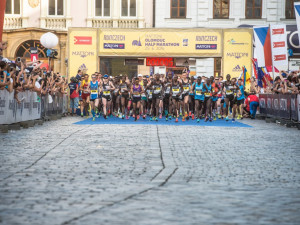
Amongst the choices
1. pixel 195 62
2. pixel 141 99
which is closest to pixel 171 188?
pixel 141 99

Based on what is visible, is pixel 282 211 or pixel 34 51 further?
pixel 34 51

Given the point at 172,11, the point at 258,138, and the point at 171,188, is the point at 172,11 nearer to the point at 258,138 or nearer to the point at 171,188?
the point at 258,138

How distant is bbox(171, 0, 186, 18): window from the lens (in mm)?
41906

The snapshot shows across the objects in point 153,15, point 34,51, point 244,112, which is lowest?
point 244,112

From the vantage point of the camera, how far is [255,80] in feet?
108

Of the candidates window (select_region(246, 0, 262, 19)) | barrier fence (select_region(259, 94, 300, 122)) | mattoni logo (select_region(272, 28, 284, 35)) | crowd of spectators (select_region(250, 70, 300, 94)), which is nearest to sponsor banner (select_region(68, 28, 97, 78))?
barrier fence (select_region(259, 94, 300, 122))

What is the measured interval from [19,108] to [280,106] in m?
10.2

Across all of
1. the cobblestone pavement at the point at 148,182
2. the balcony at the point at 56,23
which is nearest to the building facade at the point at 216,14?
the balcony at the point at 56,23

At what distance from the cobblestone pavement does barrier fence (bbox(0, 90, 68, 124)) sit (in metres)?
3.39

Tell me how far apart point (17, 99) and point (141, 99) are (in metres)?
10.0

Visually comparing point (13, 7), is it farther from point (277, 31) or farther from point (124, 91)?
point (277, 31)

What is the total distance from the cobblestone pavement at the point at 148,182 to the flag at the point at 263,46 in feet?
42.9

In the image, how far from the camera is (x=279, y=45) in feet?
88.7

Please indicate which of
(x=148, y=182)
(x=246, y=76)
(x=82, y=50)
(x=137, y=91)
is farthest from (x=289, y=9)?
(x=148, y=182)
